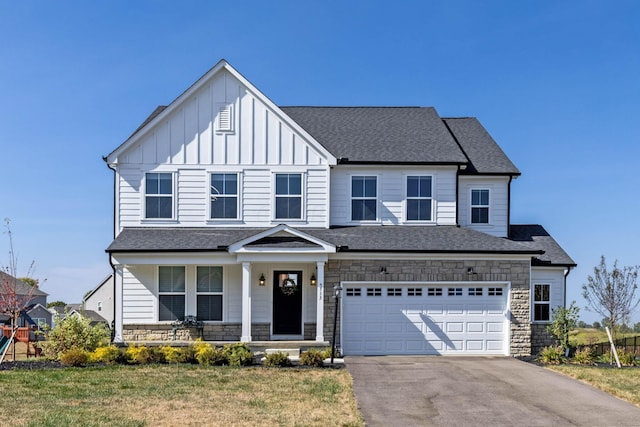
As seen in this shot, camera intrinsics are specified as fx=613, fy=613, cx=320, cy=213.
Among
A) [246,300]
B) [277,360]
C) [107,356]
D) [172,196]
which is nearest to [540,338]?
[277,360]

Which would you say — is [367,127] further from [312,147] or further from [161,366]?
[161,366]

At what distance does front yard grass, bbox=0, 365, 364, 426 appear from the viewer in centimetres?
1011

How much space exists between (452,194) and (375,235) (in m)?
3.21

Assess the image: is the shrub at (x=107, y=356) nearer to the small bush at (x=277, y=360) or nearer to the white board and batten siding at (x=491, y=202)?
the small bush at (x=277, y=360)

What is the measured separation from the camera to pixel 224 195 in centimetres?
2006

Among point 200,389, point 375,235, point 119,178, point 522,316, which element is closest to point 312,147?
point 375,235

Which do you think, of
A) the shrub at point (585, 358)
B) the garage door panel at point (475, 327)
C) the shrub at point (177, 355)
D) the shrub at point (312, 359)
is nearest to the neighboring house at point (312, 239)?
the garage door panel at point (475, 327)

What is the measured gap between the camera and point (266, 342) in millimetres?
17828

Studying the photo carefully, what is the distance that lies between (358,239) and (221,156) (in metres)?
5.28

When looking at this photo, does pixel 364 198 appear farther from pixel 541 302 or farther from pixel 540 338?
pixel 540 338

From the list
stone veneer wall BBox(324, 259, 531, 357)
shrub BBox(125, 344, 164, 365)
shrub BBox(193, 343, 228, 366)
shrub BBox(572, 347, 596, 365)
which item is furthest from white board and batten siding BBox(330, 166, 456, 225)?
shrub BBox(125, 344, 164, 365)

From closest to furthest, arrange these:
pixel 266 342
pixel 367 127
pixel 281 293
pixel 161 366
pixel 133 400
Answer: pixel 133 400, pixel 161 366, pixel 266 342, pixel 281 293, pixel 367 127

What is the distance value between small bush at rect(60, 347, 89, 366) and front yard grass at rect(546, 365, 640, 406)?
39.7ft

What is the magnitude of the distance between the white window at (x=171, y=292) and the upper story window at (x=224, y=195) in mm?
2224
